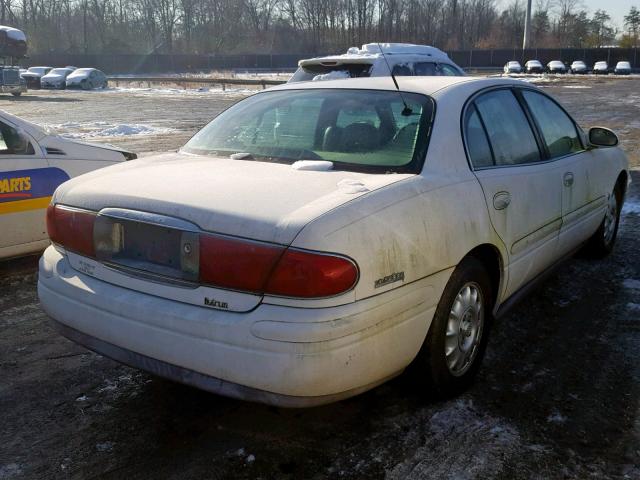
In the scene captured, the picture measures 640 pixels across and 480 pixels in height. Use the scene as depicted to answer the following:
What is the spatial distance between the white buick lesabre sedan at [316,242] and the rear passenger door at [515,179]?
1 centimetres

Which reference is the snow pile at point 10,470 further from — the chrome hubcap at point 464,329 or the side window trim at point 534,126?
the side window trim at point 534,126

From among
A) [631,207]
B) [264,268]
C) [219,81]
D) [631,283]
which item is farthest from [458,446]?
[219,81]

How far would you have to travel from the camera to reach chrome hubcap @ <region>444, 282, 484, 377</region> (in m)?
3.19

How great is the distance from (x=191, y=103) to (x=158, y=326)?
2657 centimetres

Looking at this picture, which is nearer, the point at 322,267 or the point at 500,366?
the point at 322,267

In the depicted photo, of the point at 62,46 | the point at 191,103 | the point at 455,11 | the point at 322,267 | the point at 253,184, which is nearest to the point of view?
the point at 322,267

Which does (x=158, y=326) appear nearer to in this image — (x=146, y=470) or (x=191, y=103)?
(x=146, y=470)

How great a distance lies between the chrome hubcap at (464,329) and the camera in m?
3.19

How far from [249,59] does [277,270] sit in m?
70.8

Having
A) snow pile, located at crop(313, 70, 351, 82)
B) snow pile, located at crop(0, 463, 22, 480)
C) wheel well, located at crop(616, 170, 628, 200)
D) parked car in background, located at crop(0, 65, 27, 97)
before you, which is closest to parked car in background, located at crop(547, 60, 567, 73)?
parked car in background, located at crop(0, 65, 27, 97)

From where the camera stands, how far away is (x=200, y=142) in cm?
393

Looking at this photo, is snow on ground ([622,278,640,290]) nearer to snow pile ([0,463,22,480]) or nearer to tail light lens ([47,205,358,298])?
tail light lens ([47,205,358,298])

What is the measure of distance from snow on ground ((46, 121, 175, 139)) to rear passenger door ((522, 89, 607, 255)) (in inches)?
505

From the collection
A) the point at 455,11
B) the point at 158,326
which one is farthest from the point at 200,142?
the point at 455,11
